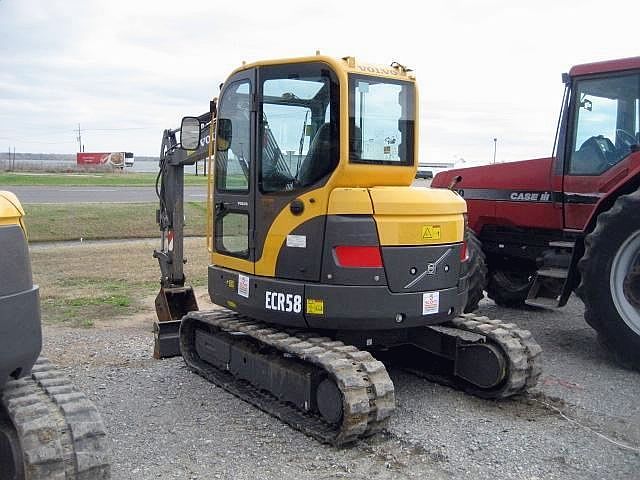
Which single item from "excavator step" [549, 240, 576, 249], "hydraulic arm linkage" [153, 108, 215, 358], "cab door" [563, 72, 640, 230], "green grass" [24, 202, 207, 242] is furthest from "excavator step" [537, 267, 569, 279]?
"green grass" [24, 202, 207, 242]

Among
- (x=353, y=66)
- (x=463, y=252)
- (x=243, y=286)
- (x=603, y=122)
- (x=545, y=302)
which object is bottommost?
(x=545, y=302)

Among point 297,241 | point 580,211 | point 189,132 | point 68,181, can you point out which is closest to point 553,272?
point 580,211

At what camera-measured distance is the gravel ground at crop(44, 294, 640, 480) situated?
476 cm

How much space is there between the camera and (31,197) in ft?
79.2

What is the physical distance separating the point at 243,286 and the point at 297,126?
1.37m

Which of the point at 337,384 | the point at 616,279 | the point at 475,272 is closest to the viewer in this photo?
the point at 337,384

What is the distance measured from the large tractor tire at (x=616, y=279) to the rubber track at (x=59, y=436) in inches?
194

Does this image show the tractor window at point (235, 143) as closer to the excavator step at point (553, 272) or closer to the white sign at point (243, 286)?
the white sign at point (243, 286)

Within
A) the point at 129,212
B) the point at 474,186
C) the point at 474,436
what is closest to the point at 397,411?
the point at 474,436

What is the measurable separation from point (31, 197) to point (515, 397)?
840 inches

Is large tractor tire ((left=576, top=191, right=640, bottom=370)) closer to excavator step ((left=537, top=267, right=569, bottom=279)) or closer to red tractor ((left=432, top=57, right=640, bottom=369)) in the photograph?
red tractor ((left=432, top=57, right=640, bottom=369))

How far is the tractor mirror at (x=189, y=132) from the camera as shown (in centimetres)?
689

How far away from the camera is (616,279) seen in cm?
689

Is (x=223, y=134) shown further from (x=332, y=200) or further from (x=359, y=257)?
(x=359, y=257)
